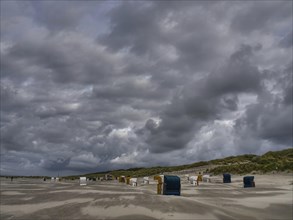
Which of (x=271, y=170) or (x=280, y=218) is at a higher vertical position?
(x=271, y=170)

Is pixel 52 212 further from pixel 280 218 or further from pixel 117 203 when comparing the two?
pixel 280 218

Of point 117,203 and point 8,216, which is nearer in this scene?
point 8,216

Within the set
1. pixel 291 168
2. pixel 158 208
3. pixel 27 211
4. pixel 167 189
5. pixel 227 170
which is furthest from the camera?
pixel 227 170

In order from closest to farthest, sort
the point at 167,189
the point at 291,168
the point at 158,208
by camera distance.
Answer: the point at 158,208
the point at 167,189
the point at 291,168

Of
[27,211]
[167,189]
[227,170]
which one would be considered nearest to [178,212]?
[27,211]

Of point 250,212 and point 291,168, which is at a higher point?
point 291,168

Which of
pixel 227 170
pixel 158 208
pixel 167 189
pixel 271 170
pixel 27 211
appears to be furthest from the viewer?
pixel 227 170

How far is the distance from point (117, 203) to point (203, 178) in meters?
38.3

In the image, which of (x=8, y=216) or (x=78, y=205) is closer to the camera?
(x=8, y=216)

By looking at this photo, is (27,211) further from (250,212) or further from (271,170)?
(271,170)

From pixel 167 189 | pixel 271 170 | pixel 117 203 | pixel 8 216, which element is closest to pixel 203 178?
pixel 271 170

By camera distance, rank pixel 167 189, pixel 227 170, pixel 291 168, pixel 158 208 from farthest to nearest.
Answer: pixel 227 170 → pixel 291 168 → pixel 167 189 → pixel 158 208

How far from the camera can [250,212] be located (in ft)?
70.9

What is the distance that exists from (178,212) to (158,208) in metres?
1.41
